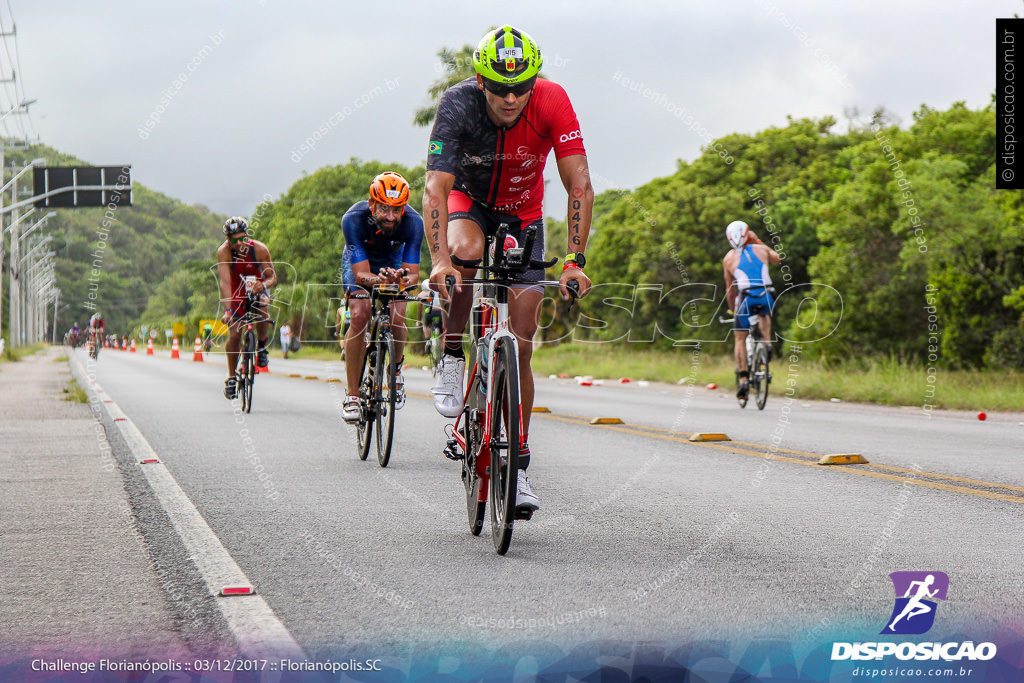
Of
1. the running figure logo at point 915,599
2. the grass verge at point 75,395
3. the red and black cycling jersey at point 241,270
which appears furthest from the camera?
the grass verge at point 75,395

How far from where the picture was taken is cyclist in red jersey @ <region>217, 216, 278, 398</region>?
12484 millimetres

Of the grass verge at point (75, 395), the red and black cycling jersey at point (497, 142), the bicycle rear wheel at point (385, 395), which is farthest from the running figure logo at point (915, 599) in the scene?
the grass verge at point (75, 395)

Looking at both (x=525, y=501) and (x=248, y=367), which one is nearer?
(x=525, y=501)

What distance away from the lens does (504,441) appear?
4766 mm

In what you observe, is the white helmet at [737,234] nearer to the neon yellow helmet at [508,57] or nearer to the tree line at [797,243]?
the tree line at [797,243]

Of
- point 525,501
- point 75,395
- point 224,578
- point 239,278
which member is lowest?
point 75,395

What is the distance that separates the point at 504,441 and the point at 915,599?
179 cm

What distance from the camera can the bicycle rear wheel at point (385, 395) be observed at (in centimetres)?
790

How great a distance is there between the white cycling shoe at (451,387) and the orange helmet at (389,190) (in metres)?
3.00

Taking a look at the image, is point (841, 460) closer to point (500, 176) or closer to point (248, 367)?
point (500, 176)

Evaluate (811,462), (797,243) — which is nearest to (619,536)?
(811,462)

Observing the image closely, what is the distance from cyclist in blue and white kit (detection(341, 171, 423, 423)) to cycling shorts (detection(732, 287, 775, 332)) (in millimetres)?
6061

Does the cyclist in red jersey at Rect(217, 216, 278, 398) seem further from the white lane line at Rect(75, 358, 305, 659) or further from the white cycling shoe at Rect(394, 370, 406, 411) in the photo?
the white lane line at Rect(75, 358, 305, 659)

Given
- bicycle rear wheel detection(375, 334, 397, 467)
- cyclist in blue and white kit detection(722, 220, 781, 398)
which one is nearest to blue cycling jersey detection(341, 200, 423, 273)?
bicycle rear wheel detection(375, 334, 397, 467)
